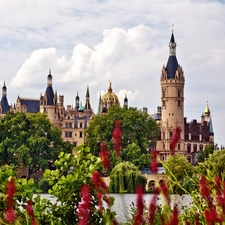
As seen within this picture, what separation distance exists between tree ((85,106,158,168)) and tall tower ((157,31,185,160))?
1603 centimetres

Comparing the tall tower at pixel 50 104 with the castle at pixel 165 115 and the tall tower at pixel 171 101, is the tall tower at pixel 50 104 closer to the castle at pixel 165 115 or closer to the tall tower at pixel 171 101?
the castle at pixel 165 115

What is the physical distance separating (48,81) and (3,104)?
12.6 m

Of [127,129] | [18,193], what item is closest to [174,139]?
[18,193]

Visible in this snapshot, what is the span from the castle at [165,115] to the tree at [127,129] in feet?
48.5

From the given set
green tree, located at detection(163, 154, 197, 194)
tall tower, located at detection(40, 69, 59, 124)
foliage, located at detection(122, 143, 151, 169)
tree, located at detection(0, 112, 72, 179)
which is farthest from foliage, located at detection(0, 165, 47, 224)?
tall tower, located at detection(40, 69, 59, 124)

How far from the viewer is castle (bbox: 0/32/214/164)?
10481 cm

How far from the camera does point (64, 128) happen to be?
110562mm

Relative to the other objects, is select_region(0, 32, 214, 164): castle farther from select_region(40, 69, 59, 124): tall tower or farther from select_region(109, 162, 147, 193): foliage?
select_region(109, 162, 147, 193): foliage

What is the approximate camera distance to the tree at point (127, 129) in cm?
8162

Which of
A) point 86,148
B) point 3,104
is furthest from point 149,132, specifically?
point 86,148

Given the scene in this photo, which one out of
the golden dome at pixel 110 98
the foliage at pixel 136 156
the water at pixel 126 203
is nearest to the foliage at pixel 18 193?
the water at pixel 126 203

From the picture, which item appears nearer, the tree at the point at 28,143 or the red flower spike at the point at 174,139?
the red flower spike at the point at 174,139

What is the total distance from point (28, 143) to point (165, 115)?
1224 inches

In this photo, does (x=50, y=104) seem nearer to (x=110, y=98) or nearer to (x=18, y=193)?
(x=110, y=98)
